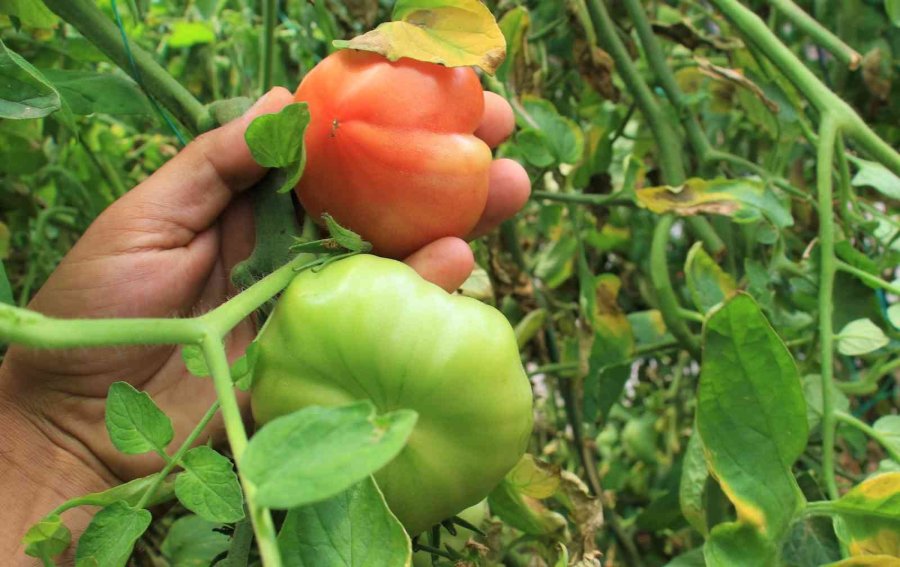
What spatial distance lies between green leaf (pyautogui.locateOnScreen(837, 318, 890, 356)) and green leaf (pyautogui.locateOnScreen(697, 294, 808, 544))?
0.26m

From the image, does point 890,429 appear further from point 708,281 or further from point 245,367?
point 245,367

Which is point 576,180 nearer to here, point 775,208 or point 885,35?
point 775,208

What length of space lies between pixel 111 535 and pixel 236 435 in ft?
0.34

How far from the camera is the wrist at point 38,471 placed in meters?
0.64

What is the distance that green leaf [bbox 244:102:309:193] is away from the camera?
1.50 feet

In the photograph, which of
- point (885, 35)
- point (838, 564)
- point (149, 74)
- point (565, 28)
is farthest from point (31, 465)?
point (885, 35)

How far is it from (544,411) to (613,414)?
18 cm

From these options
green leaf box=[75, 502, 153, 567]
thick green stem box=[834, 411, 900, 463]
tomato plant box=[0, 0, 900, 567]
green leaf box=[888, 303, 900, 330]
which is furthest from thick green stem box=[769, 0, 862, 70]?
green leaf box=[75, 502, 153, 567]

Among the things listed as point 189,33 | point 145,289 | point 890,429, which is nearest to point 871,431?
point 890,429

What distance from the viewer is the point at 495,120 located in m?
0.71

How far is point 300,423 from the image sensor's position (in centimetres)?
30

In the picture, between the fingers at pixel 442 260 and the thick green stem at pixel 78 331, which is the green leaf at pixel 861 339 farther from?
the thick green stem at pixel 78 331

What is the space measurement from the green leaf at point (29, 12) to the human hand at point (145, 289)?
161 mm

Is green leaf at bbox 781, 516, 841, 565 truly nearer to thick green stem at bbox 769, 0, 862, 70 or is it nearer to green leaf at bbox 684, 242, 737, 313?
green leaf at bbox 684, 242, 737, 313
